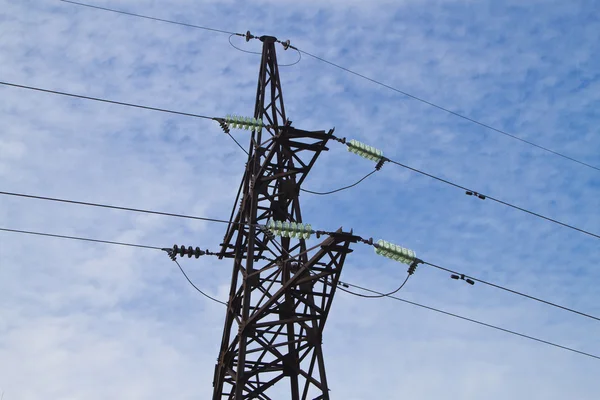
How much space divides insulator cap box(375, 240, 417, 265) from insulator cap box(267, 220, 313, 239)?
2122 mm

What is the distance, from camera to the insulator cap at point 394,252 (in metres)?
21.4

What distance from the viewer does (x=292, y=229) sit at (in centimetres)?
2170

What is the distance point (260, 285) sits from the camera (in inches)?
973

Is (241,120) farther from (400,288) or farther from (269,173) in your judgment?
(400,288)

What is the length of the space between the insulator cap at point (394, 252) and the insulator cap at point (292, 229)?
6.96ft

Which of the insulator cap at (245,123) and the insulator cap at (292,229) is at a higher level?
the insulator cap at (245,123)

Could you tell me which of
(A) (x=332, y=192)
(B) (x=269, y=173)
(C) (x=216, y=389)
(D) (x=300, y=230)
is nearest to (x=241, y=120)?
(B) (x=269, y=173)

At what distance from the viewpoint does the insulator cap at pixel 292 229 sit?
853 inches

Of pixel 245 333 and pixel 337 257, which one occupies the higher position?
pixel 337 257

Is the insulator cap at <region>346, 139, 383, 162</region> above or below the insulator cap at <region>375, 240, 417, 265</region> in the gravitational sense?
above

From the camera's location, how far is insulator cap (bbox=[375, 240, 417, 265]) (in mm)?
21438

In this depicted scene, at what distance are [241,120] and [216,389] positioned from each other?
9.42m

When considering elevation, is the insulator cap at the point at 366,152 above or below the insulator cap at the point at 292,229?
above

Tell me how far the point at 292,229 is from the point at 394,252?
3146 mm
